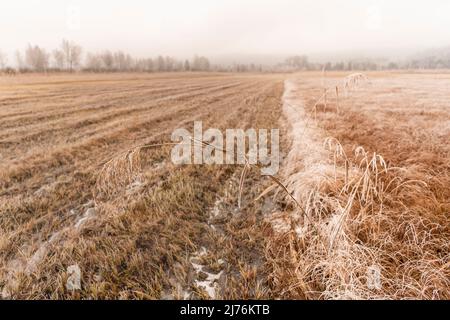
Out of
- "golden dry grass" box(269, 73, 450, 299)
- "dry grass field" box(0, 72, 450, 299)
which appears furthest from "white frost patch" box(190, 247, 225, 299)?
"golden dry grass" box(269, 73, 450, 299)

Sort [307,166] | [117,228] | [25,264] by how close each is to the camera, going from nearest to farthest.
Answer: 1. [25,264]
2. [117,228]
3. [307,166]

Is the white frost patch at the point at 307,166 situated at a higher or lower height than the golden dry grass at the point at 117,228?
higher

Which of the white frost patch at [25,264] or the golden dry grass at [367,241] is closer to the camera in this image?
the golden dry grass at [367,241]

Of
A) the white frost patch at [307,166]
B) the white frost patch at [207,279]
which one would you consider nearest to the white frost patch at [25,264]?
the white frost patch at [207,279]

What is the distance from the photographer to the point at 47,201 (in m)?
4.92

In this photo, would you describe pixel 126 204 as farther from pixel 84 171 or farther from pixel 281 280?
pixel 281 280

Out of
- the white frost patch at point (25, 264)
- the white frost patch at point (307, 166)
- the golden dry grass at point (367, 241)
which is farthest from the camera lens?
the white frost patch at point (307, 166)

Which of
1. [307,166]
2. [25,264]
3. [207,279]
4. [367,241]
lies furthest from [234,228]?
[25,264]

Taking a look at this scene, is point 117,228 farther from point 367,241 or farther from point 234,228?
point 367,241

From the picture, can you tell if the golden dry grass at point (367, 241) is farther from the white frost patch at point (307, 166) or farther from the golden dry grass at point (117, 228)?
the golden dry grass at point (117, 228)

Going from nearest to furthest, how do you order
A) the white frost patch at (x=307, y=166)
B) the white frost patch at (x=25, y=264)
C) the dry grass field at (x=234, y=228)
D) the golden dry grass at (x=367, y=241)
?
the golden dry grass at (x=367, y=241)
the dry grass field at (x=234, y=228)
the white frost patch at (x=25, y=264)
the white frost patch at (x=307, y=166)

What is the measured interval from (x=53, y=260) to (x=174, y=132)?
25.6ft
